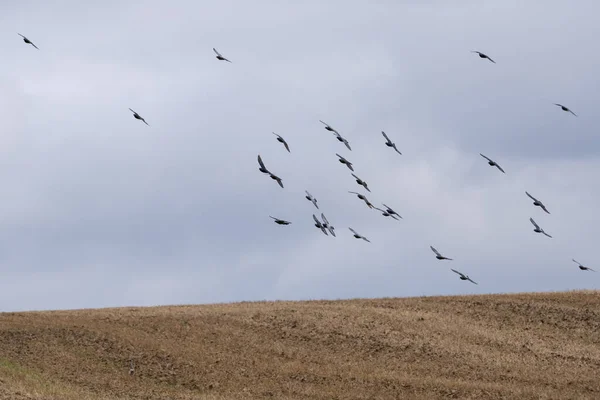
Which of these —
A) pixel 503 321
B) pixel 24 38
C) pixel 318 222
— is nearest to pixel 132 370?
pixel 318 222

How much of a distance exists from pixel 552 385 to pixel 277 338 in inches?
405

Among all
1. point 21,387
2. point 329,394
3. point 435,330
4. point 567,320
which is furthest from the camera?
point 567,320

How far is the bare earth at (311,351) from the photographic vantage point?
42.3 meters

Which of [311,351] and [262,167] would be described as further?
[311,351]

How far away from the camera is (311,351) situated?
47625 millimetres

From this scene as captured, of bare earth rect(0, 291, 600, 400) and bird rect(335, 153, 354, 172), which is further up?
bird rect(335, 153, 354, 172)

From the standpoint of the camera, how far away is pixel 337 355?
47469 mm

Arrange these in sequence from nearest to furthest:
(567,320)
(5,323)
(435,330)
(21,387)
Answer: (21,387) < (5,323) < (435,330) < (567,320)

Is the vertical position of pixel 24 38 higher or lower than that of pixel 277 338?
higher

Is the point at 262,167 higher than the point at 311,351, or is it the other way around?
the point at 262,167

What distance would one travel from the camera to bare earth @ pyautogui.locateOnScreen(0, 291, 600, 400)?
1665 inches

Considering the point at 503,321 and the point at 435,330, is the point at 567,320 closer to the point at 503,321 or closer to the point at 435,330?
the point at 503,321

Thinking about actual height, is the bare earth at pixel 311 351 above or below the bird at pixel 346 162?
below

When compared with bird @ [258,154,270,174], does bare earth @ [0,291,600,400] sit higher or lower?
lower
